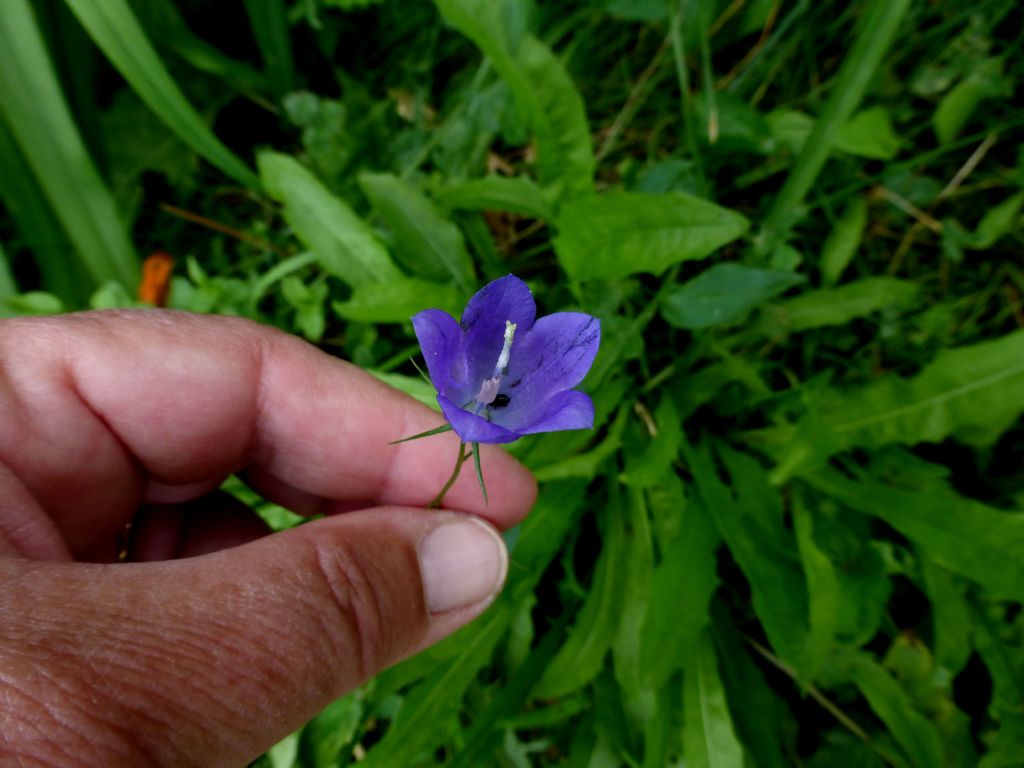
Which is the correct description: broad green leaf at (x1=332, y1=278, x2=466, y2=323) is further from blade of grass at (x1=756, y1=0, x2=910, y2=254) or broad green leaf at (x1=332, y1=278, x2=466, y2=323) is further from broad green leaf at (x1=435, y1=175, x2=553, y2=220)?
blade of grass at (x1=756, y1=0, x2=910, y2=254)

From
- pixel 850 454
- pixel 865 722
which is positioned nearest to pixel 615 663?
pixel 865 722

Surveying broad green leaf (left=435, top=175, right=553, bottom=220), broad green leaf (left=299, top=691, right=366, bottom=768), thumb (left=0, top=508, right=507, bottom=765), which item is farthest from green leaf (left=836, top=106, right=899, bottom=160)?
broad green leaf (left=299, top=691, right=366, bottom=768)

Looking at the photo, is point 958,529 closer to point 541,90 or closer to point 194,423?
point 541,90

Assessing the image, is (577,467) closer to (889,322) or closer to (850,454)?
(850,454)

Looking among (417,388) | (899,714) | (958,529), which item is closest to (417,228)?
(417,388)

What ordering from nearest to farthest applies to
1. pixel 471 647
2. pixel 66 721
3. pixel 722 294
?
pixel 66 721 → pixel 722 294 → pixel 471 647

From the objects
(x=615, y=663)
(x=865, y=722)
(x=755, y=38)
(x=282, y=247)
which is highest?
(x=755, y=38)

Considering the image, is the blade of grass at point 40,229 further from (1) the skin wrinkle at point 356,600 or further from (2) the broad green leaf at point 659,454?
(2) the broad green leaf at point 659,454

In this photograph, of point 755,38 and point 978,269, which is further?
point 755,38
